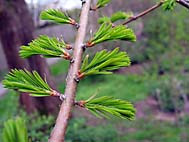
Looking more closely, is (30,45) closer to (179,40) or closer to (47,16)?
(47,16)

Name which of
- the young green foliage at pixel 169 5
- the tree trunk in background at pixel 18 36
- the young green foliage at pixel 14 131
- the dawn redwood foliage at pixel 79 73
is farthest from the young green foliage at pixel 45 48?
the tree trunk in background at pixel 18 36

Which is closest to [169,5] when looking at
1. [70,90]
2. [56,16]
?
[56,16]

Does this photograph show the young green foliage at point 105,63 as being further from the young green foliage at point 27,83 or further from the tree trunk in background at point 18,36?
the tree trunk in background at point 18,36

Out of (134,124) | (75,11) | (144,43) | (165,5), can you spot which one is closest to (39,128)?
(134,124)

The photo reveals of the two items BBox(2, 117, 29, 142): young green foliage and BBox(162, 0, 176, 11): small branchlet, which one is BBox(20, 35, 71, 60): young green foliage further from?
BBox(162, 0, 176, 11): small branchlet

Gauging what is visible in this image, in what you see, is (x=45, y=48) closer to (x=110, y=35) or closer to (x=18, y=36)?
(x=110, y=35)
